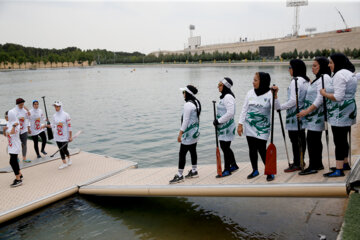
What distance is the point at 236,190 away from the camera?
18.7 ft

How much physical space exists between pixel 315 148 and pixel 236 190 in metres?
1.61

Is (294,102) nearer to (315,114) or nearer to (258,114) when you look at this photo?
(315,114)

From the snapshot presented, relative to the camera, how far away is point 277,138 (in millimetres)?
13773

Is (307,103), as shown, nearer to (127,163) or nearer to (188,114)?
(188,114)

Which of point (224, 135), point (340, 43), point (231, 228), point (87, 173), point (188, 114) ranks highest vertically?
point (340, 43)

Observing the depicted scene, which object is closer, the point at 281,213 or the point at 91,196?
the point at 281,213

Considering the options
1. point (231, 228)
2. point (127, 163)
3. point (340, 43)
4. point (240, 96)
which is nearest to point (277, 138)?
point (127, 163)

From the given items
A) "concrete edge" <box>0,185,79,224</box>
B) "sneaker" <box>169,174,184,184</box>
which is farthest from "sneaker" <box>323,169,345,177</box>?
"concrete edge" <box>0,185,79,224</box>

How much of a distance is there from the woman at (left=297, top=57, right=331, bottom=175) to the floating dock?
0.25 meters

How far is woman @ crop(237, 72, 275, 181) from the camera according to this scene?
5773 millimetres

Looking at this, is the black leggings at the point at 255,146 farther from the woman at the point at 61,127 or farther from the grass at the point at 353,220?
the woman at the point at 61,127

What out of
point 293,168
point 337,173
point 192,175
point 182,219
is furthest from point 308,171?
point 182,219

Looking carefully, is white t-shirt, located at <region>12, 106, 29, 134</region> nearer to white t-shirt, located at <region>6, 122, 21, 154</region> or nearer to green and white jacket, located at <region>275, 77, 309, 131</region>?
white t-shirt, located at <region>6, 122, 21, 154</region>

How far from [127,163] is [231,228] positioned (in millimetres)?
4096
